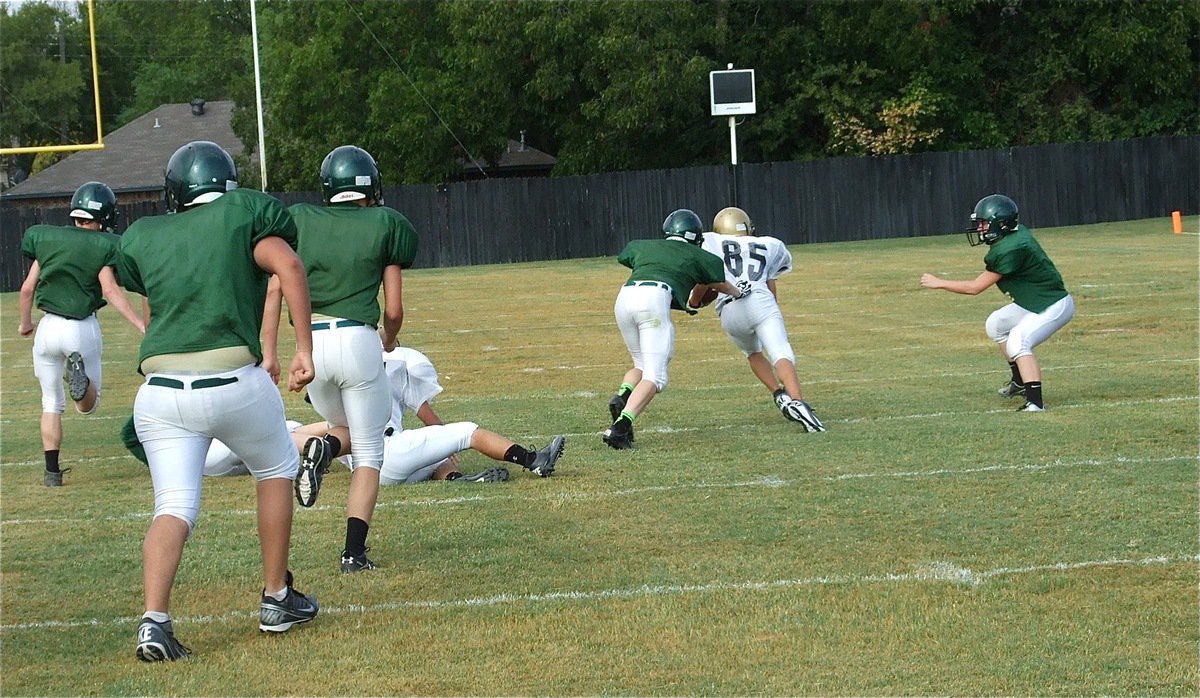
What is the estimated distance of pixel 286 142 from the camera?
1953 inches

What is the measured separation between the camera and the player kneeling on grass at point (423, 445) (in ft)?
28.2

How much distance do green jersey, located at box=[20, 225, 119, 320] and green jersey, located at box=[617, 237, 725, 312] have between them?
11.5 ft

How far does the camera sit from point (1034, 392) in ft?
35.9

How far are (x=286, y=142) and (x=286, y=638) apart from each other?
149 ft

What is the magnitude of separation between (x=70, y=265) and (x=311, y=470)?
14.5 ft

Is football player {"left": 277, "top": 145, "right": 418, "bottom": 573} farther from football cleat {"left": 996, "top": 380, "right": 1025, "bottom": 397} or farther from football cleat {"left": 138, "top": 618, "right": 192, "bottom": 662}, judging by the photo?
football cleat {"left": 996, "top": 380, "right": 1025, "bottom": 397}

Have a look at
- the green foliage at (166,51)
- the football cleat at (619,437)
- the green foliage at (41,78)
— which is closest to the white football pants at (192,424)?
the football cleat at (619,437)

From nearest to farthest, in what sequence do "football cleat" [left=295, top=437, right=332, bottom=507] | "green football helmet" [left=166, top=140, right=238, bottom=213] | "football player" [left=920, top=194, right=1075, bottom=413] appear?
"green football helmet" [left=166, top=140, right=238, bottom=213]
"football cleat" [left=295, top=437, right=332, bottom=507]
"football player" [left=920, top=194, right=1075, bottom=413]

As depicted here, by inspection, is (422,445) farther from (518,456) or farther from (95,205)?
(95,205)

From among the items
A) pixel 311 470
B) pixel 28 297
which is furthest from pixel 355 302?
pixel 28 297

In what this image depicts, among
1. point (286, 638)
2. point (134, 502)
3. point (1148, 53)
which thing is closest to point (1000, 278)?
point (134, 502)

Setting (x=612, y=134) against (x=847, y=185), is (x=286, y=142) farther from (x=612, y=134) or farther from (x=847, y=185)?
(x=847, y=185)

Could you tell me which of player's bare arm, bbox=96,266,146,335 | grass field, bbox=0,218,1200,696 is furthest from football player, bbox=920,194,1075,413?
player's bare arm, bbox=96,266,146,335

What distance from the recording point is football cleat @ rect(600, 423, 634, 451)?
997 centimetres
